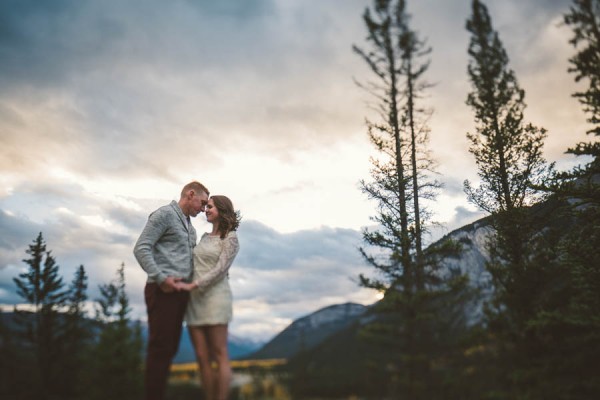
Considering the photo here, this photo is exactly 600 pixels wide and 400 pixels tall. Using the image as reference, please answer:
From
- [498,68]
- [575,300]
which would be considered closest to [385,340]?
[575,300]

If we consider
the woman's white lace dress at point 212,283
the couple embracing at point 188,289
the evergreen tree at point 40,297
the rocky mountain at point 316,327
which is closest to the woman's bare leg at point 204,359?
the couple embracing at point 188,289

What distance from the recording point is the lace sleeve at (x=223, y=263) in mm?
4677

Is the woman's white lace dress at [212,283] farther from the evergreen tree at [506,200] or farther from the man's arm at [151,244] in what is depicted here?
the evergreen tree at [506,200]

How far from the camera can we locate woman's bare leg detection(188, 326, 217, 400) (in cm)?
448

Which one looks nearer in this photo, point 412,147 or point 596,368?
point 596,368

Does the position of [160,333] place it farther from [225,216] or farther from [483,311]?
[483,311]

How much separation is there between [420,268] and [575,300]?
430cm

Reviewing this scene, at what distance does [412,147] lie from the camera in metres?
16.5

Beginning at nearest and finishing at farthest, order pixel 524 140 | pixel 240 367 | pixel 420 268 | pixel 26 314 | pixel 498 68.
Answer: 1. pixel 240 367
2. pixel 420 268
3. pixel 524 140
4. pixel 498 68
5. pixel 26 314

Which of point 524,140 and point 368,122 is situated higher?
point 368,122

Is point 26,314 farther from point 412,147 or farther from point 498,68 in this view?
point 498,68

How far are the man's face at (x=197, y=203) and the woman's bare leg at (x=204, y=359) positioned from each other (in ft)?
5.43

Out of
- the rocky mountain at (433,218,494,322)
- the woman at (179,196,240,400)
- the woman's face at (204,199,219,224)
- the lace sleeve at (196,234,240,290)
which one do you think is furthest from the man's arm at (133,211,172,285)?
the rocky mountain at (433,218,494,322)

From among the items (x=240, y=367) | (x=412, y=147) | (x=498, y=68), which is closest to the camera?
(x=240, y=367)
